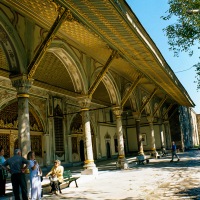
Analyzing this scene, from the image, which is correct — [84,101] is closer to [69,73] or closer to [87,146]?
[69,73]

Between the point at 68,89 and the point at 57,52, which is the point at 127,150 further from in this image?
the point at 57,52

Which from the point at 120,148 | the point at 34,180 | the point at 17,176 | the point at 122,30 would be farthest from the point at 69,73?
the point at 17,176

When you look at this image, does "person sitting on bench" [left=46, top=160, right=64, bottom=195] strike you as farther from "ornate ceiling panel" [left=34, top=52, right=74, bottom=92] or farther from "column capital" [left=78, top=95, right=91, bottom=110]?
"ornate ceiling panel" [left=34, top=52, right=74, bottom=92]

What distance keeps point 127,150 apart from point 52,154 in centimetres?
1291

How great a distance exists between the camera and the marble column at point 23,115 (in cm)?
668

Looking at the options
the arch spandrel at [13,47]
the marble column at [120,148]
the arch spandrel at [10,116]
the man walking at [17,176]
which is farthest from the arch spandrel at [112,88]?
the man walking at [17,176]

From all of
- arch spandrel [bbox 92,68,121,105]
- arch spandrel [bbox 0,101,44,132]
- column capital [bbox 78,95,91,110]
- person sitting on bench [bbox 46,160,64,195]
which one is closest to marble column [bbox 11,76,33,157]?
person sitting on bench [bbox 46,160,64,195]

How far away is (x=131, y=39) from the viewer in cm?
858

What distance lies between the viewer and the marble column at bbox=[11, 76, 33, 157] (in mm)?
6684

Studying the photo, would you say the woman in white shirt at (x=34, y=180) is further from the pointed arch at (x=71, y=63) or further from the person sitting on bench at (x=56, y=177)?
the pointed arch at (x=71, y=63)

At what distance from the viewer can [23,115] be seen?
22.4 ft

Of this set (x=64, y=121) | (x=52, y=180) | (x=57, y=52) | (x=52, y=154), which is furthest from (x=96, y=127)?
(x=52, y=180)

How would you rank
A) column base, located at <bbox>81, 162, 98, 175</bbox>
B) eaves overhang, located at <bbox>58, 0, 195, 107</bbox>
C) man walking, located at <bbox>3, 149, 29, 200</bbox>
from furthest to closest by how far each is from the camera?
column base, located at <bbox>81, 162, 98, 175</bbox> → eaves overhang, located at <bbox>58, 0, 195, 107</bbox> → man walking, located at <bbox>3, 149, 29, 200</bbox>

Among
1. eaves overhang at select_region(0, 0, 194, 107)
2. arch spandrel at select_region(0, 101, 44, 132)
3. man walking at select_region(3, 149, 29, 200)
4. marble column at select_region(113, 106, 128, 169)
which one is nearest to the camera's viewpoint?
man walking at select_region(3, 149, 29, 200)
